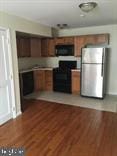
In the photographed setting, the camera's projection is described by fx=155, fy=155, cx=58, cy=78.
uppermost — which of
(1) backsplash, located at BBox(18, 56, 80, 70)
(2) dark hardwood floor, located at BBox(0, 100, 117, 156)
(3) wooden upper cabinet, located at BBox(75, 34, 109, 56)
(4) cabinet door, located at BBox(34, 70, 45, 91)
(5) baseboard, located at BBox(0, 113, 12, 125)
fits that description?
(3) wooden upper cabinet, located at BBox(75, 34, 109, 56)

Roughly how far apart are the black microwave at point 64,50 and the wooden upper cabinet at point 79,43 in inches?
6.4

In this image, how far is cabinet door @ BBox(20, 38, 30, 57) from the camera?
5717 millimetres

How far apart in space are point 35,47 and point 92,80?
8.81 ft

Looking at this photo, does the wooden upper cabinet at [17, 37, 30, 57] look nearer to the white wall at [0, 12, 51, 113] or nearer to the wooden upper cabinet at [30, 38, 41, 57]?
the wooden upper cabinet at [30, 38, 41, 57]

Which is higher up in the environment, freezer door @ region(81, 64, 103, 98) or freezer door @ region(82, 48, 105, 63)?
freezer door @ region(82, 48, 105, 63)

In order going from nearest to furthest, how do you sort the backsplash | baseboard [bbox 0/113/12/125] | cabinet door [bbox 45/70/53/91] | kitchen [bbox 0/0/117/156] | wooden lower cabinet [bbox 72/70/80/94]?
kitchen [bbox 0/0/117/156] → baseboard [bbox 0/113/12/125] → wooden lower cabinet [bbox 72/70/80/94] → the backsplash → cabinet door [bbox 45/70/53/91]

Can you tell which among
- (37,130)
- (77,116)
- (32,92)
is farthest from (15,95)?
(32,92)

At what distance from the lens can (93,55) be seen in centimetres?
500

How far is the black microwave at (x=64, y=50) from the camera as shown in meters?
5.76

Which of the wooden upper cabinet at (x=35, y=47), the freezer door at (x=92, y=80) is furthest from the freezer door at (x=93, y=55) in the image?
the wooden upper cabinet at (x=35, y=47)

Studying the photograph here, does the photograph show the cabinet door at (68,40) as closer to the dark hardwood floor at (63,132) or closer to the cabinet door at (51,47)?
the cabinet door at (51,47)

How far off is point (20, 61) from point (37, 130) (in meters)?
3.39

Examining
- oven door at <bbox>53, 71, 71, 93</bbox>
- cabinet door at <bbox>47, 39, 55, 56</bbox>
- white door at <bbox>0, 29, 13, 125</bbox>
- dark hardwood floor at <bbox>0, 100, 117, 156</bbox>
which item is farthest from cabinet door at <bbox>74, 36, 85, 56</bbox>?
white door at <bbox>0, 29, 13, 125</bbox>

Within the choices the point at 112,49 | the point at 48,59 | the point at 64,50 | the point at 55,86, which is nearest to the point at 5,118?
the point at 55,86
